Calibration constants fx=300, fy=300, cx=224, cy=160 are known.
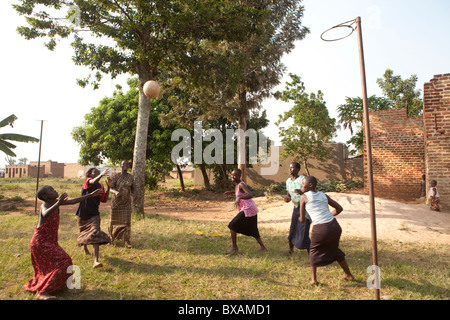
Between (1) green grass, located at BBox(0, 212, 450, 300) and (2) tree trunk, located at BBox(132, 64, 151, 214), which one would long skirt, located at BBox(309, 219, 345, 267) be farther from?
(2) tree trunk, located at BBox(132, 64, 151, 214)

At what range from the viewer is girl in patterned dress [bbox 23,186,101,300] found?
383 cm

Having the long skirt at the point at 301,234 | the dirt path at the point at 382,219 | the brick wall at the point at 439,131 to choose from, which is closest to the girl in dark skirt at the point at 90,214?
the long skirt at the point at 301,234

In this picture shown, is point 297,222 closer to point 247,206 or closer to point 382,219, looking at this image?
point 247,206

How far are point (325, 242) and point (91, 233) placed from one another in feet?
12.3

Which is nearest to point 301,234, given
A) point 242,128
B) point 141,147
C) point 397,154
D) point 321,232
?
point 321,232

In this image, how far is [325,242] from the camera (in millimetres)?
4078

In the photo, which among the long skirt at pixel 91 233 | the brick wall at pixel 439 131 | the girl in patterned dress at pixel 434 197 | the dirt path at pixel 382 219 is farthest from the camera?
the brick wall at pixel 439 131

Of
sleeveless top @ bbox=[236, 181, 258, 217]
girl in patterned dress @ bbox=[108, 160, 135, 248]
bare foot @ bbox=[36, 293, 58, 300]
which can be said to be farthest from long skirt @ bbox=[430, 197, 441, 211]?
bare foot @ bbox=[36, 293, 58, 300]

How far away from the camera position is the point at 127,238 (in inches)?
244

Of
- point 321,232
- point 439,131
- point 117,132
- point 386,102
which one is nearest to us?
point 321,232

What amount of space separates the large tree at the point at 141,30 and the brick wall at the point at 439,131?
6038mm

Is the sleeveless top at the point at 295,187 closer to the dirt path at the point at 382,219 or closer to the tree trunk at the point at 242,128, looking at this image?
the dirt path at the point at 382,219

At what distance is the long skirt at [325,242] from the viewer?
4.06 m

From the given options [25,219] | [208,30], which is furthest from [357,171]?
[25,219]
